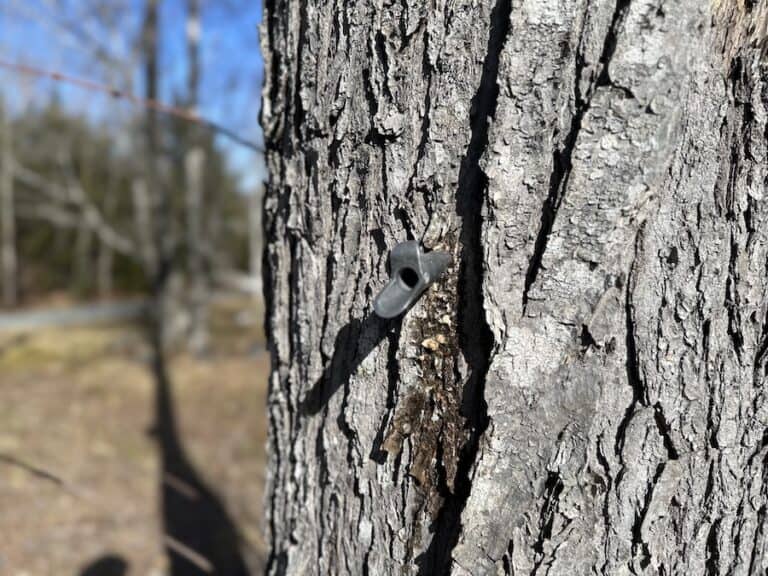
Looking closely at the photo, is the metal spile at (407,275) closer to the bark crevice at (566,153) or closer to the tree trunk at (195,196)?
the bark crevice at (566,153)

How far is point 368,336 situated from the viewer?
0.86 metres

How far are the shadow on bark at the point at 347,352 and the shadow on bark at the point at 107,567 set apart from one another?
122 inches

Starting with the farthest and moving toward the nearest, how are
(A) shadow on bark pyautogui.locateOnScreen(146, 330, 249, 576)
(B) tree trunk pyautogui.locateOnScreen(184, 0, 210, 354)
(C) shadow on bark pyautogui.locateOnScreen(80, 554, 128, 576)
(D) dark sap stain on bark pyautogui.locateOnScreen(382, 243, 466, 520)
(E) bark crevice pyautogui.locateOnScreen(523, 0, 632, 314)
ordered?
(B) tree trunk pyautogui.locateOnScreen(184, 0, 210, 354) < (A) shadow on bark pyautogui.locateOnScreen(146, 330, 249, 576) < (C) shadow on bark pyautogui.locateOnScreen(80, 554, 128, 576) < (D) dark sap stain on bark pyautogui.locateOnScreen(382, 243, 466, 520) < (E) bark crevice pyautogui.locateOnScreen(523, 0, 632, 314)

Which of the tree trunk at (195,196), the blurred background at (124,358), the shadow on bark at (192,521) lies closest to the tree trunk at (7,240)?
the blurred background at (124,358)

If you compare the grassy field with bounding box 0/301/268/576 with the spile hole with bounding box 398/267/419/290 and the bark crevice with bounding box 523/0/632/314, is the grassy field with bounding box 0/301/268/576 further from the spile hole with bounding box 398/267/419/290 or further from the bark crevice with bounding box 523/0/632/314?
the bark crevice with bounding box 523/0/632/314

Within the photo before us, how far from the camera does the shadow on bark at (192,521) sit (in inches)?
134

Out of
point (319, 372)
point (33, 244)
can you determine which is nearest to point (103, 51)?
point (319, 372)

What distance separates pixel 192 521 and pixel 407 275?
12.5 ft

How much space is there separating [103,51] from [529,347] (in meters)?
7.88

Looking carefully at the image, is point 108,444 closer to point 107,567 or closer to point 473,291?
point 107,567

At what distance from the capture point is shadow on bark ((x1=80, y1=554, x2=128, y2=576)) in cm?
327

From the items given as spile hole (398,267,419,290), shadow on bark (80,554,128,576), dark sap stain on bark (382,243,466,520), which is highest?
spile hole (398,267,419,290)

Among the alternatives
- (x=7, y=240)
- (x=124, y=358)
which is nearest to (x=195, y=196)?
(x=124, y=358)

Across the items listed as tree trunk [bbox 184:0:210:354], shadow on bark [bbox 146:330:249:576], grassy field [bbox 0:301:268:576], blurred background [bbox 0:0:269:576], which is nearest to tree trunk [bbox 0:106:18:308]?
blurred background [bbox 0:0:269:576]
